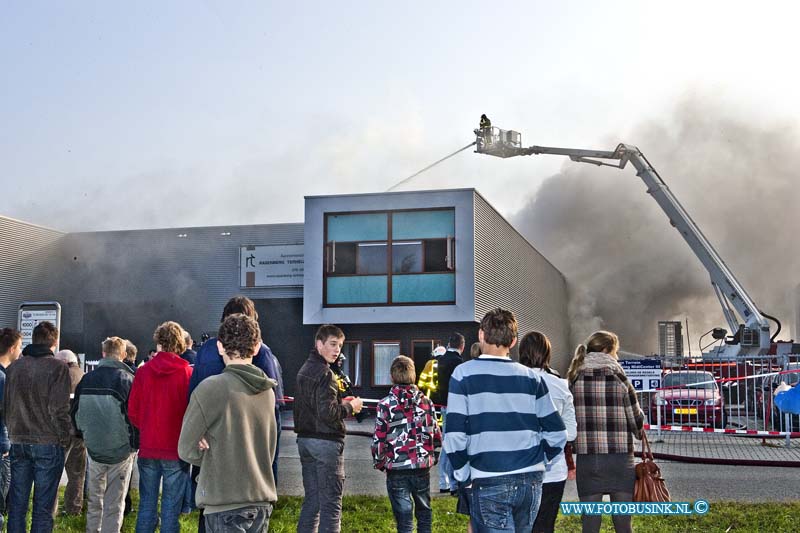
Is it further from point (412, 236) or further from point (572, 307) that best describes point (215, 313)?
point (572, 307)

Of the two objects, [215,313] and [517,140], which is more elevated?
[517,140]

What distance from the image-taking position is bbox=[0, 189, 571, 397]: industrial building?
1107 inches

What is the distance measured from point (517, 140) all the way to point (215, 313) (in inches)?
531

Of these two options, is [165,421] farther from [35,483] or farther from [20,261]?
[20,261]

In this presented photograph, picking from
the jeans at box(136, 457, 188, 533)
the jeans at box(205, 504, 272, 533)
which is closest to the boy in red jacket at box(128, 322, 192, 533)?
the jeans at box(136, 457, 188, 533)

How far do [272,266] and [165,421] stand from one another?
1026 inches

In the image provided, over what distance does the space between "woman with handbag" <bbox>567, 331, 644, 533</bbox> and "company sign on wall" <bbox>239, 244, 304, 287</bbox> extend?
25335 millimetres

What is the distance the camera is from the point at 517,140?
116 ft

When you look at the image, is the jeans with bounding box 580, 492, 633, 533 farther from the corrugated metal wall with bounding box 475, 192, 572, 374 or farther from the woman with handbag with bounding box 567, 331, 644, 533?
the corrugated metal wall with bounding box 475, 192, 572, 374

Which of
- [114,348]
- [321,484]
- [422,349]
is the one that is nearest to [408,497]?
[321,484]

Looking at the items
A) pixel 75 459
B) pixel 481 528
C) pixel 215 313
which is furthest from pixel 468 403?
pixel 215 313

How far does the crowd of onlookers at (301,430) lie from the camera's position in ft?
17.1

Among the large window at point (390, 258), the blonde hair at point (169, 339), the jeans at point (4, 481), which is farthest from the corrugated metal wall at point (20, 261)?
the blonde hair at point (169, 339)

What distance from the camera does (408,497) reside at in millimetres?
7375
